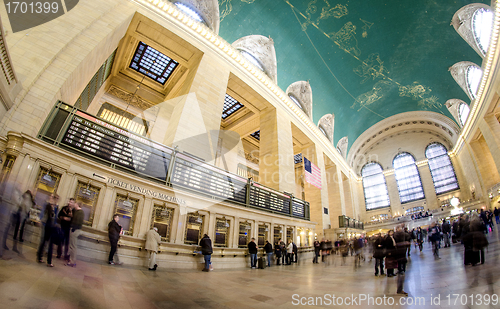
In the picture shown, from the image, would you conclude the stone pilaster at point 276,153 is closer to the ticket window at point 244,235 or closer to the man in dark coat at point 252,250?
the ticket window at point 244,235

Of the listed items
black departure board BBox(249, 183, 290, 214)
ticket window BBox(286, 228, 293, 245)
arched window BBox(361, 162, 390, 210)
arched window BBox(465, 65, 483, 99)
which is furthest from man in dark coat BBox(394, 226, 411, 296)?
arched window BBox(361, 162, 390, 210)

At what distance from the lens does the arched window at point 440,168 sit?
27969 millimetres

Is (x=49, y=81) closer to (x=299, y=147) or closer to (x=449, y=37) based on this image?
(x=299, y=147)

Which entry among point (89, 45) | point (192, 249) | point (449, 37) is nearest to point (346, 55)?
point (449, 37)

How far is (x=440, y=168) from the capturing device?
96.2 feet

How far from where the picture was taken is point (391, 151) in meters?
33.4

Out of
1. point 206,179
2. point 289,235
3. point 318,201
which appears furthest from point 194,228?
point 318,201

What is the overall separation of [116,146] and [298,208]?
944cm

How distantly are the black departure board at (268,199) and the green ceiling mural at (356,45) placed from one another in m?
10.1

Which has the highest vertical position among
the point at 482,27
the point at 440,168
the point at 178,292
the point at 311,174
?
the point at 482,27

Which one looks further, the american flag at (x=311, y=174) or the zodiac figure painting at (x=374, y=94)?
the zodiac figure painting at (x=374, y=94)

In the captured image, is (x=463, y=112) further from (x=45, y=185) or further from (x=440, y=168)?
(x=45, y=185)

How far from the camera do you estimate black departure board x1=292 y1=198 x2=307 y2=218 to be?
11270 millimetres

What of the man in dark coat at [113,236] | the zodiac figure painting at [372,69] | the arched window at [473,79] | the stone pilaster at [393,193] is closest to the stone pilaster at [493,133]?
the arched window at [473,79]
